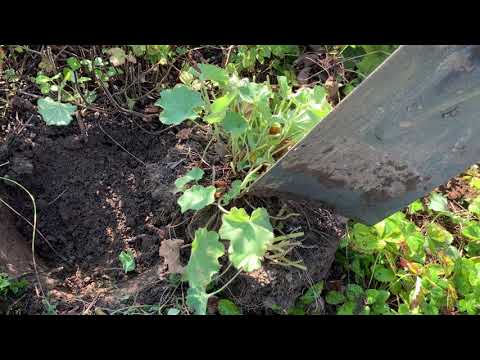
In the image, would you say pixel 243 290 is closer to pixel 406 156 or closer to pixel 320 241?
pixel 320 241

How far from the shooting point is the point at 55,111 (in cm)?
182

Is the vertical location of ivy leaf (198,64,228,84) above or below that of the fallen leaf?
above

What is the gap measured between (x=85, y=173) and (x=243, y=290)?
2.52ft

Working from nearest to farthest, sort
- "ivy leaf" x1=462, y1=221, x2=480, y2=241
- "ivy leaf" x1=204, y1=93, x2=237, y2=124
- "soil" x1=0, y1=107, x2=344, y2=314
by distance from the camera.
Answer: "ivy leaf" x1=204, y1=93, x2=237, y2=124, "soil" x1=0, y1=107, x2=344, y2=314, "ivy leaf" x1=462, y1=221, x2=480, y2=241

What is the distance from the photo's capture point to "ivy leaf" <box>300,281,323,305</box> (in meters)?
1.69

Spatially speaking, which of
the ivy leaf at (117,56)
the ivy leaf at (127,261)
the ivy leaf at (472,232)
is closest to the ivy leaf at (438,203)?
the ivy leaf at (472,232)

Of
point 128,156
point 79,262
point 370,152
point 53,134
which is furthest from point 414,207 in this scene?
point 53,134

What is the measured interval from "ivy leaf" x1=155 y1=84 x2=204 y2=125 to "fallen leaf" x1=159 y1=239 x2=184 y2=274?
392 mm

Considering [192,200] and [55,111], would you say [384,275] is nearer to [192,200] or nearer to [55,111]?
[192,200]

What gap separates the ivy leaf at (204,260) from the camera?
147 cm

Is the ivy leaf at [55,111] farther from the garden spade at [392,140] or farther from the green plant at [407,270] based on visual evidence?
the green plant at [407,270]

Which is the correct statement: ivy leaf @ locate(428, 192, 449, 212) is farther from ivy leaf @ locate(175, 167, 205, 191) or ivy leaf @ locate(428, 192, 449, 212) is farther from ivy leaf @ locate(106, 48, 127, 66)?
ivy leaf @ locate(106, 48, 127, 66)

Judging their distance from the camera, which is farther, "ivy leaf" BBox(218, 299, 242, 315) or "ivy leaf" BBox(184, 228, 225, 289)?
"ivy leaf" BBox(218, 299, 242, 315)

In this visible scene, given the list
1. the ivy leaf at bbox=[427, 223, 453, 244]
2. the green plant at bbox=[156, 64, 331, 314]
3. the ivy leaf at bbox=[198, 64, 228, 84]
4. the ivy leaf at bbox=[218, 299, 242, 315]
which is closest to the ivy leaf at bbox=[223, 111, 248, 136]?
the green plant at bbox=[156, 64, 331, 314]
